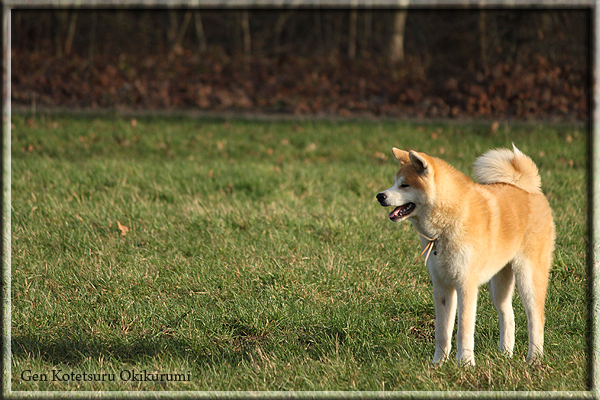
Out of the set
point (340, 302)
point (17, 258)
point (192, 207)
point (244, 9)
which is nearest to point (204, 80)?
point (244, 9)

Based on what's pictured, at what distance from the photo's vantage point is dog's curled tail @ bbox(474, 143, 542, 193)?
12.1 ft

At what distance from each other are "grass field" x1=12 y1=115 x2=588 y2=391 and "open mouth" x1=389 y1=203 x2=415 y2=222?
36.2 inches

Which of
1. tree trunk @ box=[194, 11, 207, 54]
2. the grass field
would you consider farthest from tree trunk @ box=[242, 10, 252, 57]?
the grass field

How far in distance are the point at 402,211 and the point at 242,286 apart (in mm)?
1690

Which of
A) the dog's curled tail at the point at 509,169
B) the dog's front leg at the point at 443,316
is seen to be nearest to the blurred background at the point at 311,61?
the dog's curled tail at the point at 509,169

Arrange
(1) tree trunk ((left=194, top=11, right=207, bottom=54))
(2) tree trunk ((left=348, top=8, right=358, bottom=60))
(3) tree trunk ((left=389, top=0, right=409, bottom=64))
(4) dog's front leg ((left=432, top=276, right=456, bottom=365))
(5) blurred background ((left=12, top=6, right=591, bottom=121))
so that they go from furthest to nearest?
(1) tree trunk ((left=194, top=11, right=207, bottom=54)) → (2) tree trunk ((left=348, top=8, right=358, bottom=60)) → (3) tree trunk ((left=389, top=0, right=409, bottom=64)) → (5) blurred background ((left=12, top=6, right=591, bottom=121)) → (4) dog's front leg ((left=432, top=276, right=456, bottom=365))

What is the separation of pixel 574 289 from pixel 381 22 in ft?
57.8

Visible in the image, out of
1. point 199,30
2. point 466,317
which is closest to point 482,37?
point 199,30

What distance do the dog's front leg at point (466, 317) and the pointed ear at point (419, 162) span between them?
697mm

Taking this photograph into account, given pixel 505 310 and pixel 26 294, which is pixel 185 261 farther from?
pixel 505 310

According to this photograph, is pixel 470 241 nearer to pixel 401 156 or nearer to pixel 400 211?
pixel 400 211

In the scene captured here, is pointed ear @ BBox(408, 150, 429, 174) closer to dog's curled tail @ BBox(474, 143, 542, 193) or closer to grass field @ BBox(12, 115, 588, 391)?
dog's curled tail @ BBox(474, 143, 542, 193)

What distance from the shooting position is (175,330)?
3.81 meters

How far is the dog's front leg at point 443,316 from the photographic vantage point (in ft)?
11.0
